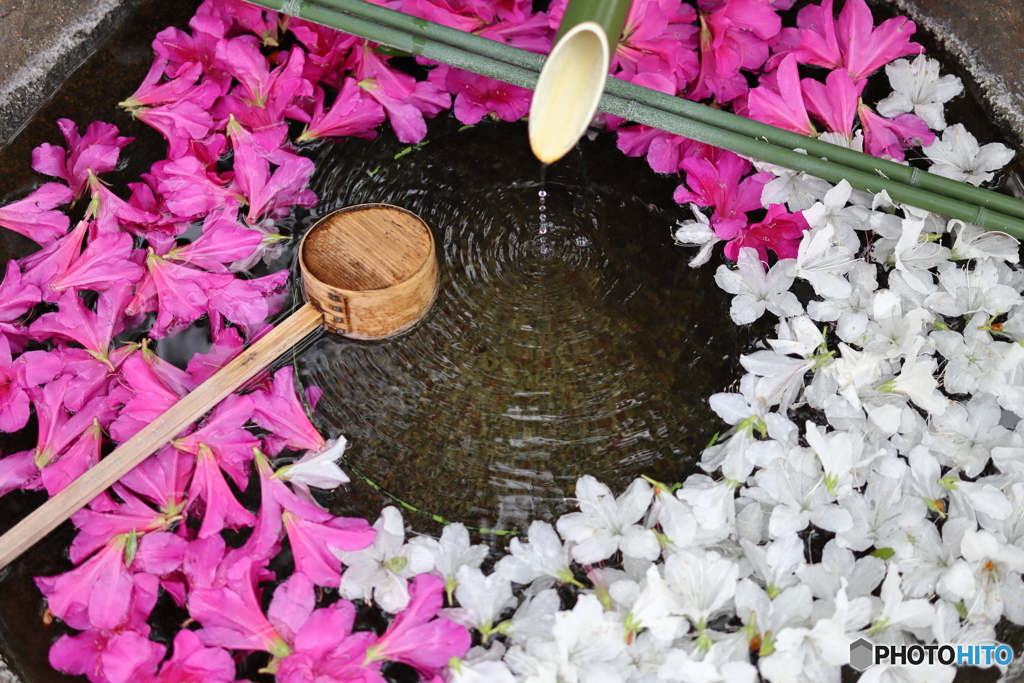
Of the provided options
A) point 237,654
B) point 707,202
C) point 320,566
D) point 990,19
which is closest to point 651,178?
point 707,202

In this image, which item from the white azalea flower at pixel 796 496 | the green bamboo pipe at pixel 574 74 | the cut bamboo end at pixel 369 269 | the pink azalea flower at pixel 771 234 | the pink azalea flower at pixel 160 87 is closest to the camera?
the green bamboo pipe at pixel 574 74

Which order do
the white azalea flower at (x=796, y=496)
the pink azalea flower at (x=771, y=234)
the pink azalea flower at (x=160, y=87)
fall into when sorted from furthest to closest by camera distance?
the pink azalea flower at (x=160, y=87)
the pink azalea flower at (x=771, y=234)
the white azalea flower at (x=796, y=496)

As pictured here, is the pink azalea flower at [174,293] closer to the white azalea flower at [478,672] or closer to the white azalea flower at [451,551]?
the white azalea flower at [451,551]

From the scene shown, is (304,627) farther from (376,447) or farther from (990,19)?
(990,19)

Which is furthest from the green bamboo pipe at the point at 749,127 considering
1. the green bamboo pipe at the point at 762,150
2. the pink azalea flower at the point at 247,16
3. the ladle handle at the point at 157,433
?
the ladle handle at the point at 157,433

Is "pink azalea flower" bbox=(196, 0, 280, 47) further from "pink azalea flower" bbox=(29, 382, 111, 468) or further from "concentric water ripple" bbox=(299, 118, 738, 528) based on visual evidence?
"pink azalea flower" bbox=(29, 382, 111, 468)

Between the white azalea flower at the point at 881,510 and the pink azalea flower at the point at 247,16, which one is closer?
the white azalea flower at the point at 881,510

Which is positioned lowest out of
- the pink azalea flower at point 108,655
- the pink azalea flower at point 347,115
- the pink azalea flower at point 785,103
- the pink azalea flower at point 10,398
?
the pink azalea flower at point 108,655
